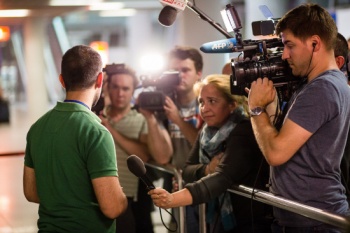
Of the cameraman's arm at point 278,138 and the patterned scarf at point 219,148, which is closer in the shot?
the cameraman's arm at point 278,138

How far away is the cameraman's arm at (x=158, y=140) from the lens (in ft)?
→ 14.9

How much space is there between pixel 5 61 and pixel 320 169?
29.3 feet

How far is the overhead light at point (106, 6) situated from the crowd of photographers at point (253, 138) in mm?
3410

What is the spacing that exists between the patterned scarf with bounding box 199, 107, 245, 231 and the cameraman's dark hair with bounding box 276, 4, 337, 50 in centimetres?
88

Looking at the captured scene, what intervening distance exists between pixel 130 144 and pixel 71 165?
199 cm

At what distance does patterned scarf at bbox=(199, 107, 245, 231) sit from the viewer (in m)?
3.46

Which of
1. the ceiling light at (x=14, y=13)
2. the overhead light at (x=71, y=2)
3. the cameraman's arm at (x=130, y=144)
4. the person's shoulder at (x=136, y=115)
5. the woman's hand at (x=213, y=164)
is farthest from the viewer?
the overhead light at (x=71, y=2)

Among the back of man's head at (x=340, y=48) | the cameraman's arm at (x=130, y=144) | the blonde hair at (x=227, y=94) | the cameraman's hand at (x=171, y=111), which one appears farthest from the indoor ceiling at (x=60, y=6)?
the back of man's head at (x=340, y=48)

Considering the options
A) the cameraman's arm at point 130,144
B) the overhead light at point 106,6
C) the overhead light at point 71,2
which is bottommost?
the cameraman's arm at point 130,144

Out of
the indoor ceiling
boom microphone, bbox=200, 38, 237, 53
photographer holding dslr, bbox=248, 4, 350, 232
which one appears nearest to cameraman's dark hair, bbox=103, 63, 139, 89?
boom microphone, bbox=200, 38, 237, 53

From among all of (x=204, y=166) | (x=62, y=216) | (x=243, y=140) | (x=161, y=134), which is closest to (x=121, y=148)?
(x=161, y=134)

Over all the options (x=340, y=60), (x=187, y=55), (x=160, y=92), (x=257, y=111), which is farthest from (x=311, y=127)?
(x=187, y=55)

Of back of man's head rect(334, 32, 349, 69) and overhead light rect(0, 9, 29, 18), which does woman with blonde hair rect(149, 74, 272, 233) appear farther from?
overhead light rect(0, 9, 29, 18)

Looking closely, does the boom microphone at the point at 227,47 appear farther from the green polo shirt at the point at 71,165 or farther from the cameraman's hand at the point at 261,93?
the green polo shirt at the point at 71,165
